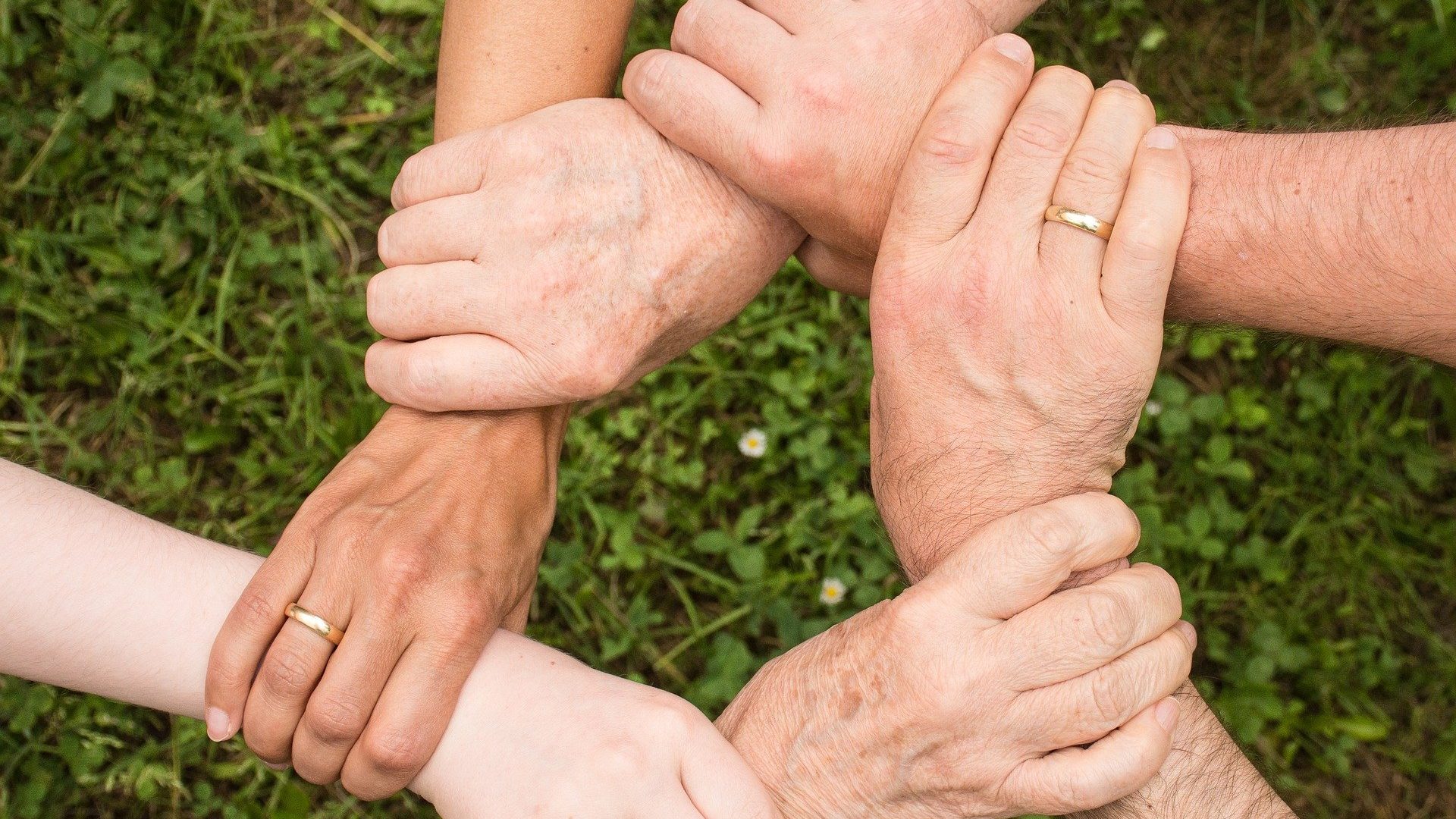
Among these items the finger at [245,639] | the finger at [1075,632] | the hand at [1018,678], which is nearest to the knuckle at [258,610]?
the finger at [245,639]

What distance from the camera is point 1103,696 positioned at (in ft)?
5.87

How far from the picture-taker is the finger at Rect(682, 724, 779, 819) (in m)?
1.88

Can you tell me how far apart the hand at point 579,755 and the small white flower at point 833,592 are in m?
1.04

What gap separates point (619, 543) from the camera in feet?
10.0

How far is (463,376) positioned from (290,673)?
66 centimetres

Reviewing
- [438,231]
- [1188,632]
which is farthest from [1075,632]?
[438,231]

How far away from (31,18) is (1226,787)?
395cm

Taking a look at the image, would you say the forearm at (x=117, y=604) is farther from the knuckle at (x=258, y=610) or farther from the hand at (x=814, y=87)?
the hand at (x=814, y=87)

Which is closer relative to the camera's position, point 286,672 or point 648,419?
point 286,672

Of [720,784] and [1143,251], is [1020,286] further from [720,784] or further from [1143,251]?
[720,784]

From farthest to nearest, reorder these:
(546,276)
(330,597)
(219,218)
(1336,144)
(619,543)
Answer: (219,218), (619,543), (546,276), (330,597), (1336,144)

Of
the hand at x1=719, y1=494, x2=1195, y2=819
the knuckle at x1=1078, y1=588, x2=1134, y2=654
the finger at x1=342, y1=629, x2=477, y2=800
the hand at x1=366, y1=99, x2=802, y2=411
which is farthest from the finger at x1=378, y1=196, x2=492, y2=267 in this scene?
the knuckle at x1=1078, y1=588, x2=1134, y2=654

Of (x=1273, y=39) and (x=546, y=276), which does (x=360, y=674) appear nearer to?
(x=546, y=276)

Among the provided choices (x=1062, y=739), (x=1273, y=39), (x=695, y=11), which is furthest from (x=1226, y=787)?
(x=1273, y=39)
